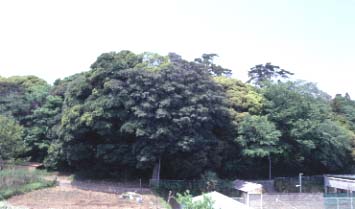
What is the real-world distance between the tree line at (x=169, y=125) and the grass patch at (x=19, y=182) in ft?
8.34

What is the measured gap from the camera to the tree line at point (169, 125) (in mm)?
26031

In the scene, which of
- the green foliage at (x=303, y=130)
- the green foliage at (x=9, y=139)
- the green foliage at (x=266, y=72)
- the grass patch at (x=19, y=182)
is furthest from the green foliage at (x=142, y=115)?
the green foliage at (x=266, y=72)

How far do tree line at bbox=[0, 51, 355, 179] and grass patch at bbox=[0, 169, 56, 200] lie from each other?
2.54m

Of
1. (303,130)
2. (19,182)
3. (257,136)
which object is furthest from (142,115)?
(303,130)

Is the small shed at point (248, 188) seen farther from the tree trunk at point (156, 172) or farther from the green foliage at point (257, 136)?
the tree trunk at point (156, 172)

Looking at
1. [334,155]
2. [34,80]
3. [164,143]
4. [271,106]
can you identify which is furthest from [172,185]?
[34,80]

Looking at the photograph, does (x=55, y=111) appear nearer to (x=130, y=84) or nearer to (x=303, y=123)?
(x=130, y=84)

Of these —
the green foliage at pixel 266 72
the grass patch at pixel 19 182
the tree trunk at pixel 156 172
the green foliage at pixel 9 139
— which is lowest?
the grass patch at pixel 19 182

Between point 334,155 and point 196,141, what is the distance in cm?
1235

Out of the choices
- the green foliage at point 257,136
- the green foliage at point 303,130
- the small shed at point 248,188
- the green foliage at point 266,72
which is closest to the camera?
the small shed at point 248,188

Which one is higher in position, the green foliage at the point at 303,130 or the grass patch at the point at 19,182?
the green foliage at the point at 303,130

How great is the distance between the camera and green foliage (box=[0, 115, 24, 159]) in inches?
1064

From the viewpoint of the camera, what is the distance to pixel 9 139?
89.4 ft

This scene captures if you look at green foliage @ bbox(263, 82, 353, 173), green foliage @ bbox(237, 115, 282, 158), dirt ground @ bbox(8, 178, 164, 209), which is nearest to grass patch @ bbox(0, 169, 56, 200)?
dirt ground @ bbox(8, 178, 164, 209)
